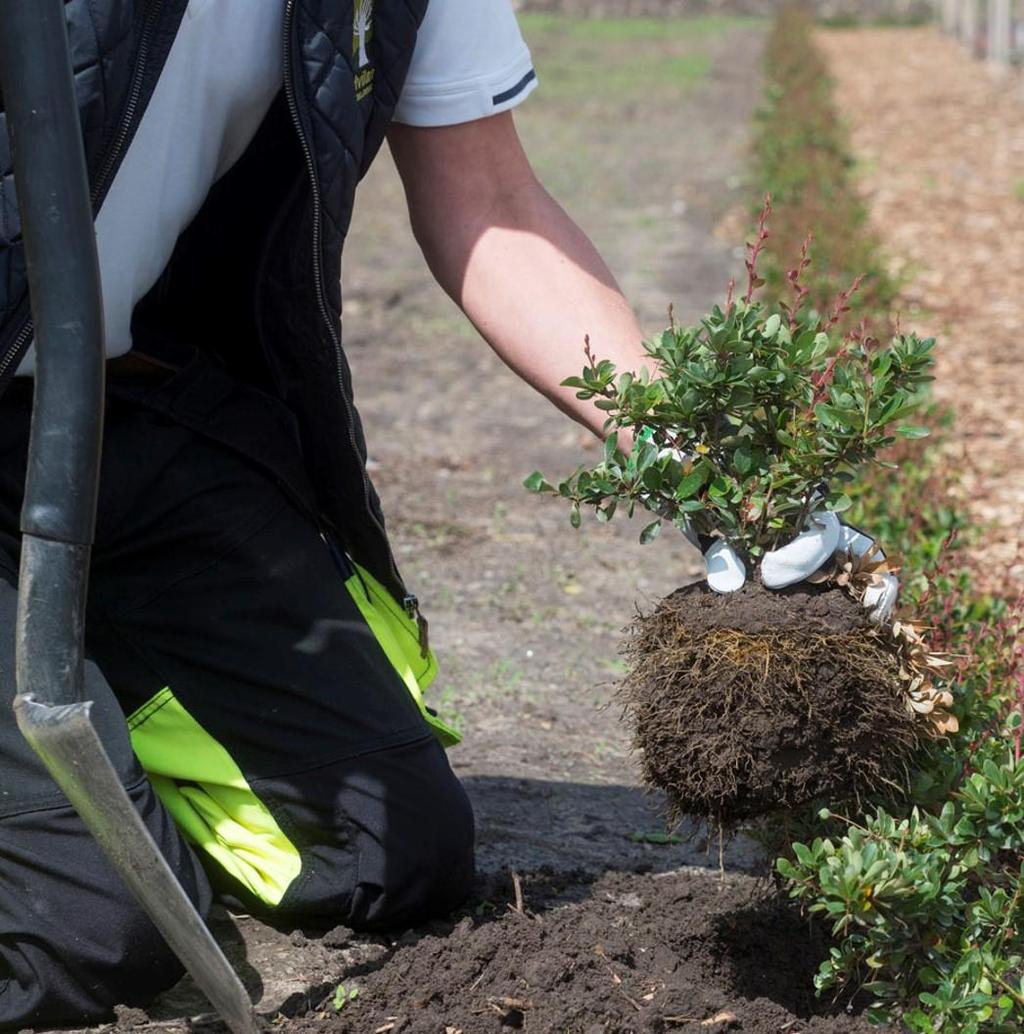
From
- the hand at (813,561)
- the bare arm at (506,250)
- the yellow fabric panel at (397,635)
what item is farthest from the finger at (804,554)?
the yellow fabric panel at (397,635)

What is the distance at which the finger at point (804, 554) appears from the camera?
6.97ft

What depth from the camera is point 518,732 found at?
3.39 metres

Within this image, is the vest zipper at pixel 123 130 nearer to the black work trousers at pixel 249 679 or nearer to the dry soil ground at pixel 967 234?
the black work trousers at pixel 249 679

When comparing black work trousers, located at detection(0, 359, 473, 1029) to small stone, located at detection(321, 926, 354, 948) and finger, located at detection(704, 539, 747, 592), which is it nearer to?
small stone, located at detection(321, 926, 354, 948)

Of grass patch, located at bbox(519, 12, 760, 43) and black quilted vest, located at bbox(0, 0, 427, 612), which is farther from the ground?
black quilted vest, located at bbox(0, 0, 427, 612)

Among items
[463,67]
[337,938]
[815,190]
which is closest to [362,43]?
[463,67]

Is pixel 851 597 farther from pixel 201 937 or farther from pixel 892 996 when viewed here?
pixel 201 937

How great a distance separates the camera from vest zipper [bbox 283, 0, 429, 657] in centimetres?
227

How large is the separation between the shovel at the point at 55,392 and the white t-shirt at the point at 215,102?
46 cm

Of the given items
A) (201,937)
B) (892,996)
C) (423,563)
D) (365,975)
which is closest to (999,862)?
(892,996)

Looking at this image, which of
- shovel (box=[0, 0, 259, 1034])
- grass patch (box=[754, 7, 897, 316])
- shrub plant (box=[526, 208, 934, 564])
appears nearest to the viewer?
shovel (box=[0, 0, 259, 1034])

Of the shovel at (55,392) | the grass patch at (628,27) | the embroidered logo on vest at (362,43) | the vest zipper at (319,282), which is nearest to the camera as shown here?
the shovel at (55,392)

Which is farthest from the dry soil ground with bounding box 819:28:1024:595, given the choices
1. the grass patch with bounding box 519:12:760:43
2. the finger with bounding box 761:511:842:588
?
the grass patch with bounding box 519:12:760:43

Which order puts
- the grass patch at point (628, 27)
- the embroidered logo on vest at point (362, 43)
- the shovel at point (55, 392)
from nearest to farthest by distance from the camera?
the shovel at point (55, 392) → the embroidered logo on vest at point (362, 43) → the grass patch at point (628, 27)
